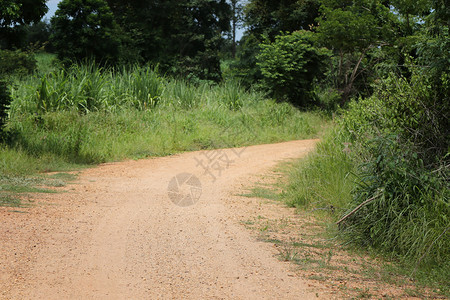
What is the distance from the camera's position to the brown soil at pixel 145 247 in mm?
3889

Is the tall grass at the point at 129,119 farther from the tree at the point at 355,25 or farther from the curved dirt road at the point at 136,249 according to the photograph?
the tree at the point at 355,25

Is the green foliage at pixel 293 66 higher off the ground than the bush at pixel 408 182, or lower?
higher

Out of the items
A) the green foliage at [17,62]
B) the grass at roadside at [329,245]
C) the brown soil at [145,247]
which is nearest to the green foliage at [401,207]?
the grass at roadside at [329,245]

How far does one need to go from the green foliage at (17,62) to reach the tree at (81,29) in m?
1.94

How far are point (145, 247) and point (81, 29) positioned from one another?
18.2 meters

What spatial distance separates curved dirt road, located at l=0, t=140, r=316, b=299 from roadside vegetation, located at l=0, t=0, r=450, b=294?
133cm

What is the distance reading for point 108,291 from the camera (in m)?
3.79

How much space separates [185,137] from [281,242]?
8.05 metres

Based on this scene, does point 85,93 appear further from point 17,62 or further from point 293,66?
point 17,62

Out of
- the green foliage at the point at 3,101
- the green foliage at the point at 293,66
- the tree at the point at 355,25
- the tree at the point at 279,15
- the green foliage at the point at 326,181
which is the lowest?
the green foliage at the point at 326,181

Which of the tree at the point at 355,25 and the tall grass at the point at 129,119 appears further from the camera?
the tree at the point at 355,25

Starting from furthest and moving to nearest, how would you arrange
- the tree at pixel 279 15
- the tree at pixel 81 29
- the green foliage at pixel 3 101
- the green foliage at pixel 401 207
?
the tree at pixel 279 15
the tree at pixel 81 29
the green foliage at pixel 3 101
the green foliage at pixel 401 207

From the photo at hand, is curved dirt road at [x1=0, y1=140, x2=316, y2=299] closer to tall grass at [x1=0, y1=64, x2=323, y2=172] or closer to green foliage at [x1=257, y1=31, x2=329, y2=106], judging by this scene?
tall grass at [x1=0, y1=64, x2=323, y2=172]

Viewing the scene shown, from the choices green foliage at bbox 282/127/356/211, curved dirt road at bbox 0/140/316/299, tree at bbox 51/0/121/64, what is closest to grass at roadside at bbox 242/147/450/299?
green foliage at bbox 282/127/356/211
